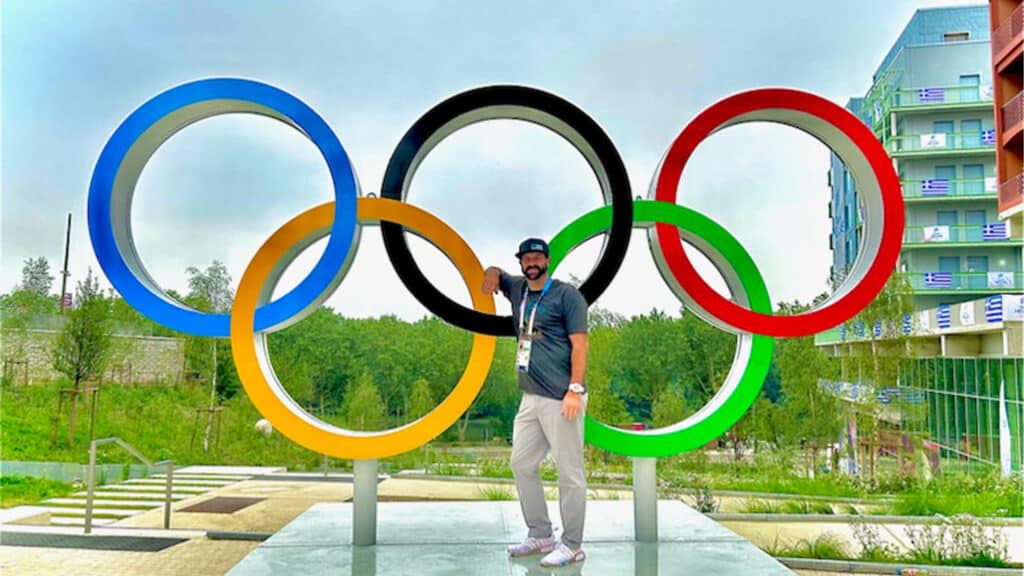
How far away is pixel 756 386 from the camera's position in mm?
4250

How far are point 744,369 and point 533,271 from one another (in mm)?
1478

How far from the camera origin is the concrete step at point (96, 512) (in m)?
8.48

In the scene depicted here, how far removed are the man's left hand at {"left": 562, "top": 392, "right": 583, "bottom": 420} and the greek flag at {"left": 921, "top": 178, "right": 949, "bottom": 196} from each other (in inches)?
808

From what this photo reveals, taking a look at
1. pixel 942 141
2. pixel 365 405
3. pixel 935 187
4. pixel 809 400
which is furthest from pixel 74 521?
pixel 942 141

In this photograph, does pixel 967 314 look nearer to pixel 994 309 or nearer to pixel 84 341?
pixel 994 309

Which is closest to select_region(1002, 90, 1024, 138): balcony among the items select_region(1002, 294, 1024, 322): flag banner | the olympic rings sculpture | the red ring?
select_region(1002, 294, 1024, 322): flag banner

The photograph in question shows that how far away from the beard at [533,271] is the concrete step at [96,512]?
7123mm

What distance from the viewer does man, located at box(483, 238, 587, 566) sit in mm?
3686

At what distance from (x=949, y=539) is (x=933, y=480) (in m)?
2.70

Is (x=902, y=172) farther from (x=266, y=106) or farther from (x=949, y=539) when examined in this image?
(x=266, y=106)

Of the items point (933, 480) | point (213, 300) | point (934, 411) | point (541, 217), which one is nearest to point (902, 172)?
point (934, 411)

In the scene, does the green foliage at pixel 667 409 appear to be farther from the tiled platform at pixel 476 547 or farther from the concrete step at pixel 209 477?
the concrete step at pixel 209 477

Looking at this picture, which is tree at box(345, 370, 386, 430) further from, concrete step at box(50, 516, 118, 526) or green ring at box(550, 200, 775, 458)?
green ring at box(550, 200, 775, 458)

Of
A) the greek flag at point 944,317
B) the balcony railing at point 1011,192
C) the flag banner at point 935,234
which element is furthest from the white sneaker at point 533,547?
the flag banner at point 935,234
